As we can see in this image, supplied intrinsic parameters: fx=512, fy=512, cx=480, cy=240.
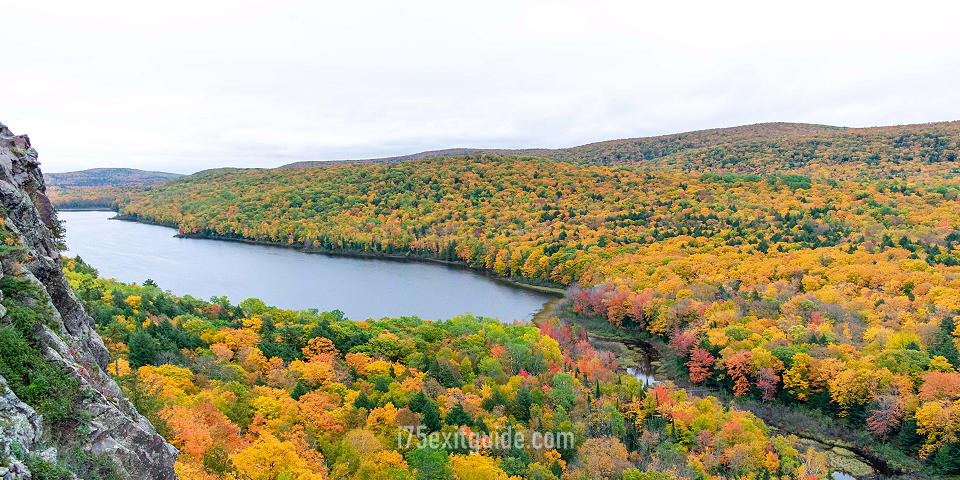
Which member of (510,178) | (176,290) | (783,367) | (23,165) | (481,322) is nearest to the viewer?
(23,165)

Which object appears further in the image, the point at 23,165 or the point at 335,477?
the point at 335,477

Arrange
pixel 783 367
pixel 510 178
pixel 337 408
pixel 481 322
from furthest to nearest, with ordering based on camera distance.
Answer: pixel 510 178 < pixel 481 322 < pixel 783 367 < pixel 337 408

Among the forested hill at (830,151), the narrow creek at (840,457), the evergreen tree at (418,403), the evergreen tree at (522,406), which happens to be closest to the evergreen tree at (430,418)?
the evergreen tree at (418,403)

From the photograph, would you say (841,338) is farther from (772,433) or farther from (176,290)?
(176,290)

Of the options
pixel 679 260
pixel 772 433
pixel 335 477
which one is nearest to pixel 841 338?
pixel 772 433

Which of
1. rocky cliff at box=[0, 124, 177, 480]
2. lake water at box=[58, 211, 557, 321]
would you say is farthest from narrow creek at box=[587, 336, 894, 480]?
rocky cliff at box=[0, 124, 177, 480]

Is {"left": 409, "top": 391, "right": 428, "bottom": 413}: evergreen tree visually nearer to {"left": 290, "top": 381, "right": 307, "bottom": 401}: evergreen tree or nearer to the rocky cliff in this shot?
{"left": 290, "top": 381, "right": 307, "bottom": 401}: evergreen tree

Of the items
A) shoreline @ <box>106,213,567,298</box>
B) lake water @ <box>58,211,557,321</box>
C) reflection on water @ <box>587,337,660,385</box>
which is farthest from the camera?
shoreline @ <box>106,213,567,298</box>

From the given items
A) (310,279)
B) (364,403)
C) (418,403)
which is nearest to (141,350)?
(364,403)
